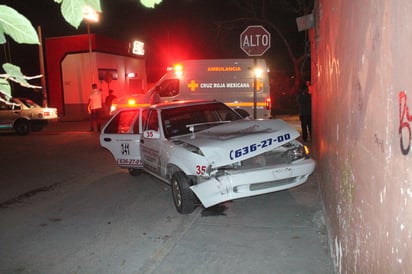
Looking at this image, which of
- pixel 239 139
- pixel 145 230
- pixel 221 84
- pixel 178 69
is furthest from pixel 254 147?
pixel 178 69

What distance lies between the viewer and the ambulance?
40.5ft

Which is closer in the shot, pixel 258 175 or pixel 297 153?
pixel 258 175

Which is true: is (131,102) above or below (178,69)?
below

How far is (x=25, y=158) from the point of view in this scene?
1146cm

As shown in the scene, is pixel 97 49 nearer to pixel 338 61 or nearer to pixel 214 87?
pixel 214 87

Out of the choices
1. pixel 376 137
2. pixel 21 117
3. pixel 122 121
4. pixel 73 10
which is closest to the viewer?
pixel 73 10

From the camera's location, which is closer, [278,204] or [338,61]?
[338,61]

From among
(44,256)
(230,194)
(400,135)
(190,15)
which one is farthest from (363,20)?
(190,15)

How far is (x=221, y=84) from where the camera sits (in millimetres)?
12469

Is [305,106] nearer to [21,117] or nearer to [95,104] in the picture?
[95,104]

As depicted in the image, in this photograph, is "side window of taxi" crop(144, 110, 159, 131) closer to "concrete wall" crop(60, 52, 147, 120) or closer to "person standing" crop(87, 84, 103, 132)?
"person standing" crop(87, 84, 103, 132)

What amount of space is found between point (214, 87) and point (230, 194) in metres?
7.36

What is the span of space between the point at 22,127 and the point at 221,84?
920 cm

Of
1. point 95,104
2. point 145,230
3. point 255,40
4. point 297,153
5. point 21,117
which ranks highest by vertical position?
point 255,40
